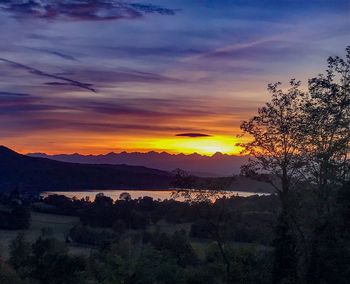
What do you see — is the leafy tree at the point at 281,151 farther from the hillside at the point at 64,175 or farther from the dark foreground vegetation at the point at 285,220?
the hillside at the point at 64,175

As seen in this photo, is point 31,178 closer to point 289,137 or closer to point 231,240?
point 231,240

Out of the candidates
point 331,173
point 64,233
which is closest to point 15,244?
point 64,233

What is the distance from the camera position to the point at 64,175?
138625 mm

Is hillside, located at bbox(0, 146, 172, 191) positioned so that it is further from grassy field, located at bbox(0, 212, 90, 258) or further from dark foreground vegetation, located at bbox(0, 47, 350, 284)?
dark foreground vegetation, located at bbox(0, 47, 350, 284)

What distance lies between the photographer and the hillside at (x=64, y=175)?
131250mm

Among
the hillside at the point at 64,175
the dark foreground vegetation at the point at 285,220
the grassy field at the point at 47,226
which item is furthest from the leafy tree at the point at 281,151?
the hillside at the point at 64,175

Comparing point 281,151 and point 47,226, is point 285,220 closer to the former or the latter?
point 281,151

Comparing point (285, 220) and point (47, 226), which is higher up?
point (285, 220)

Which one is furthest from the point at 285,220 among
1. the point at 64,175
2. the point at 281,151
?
the point at 64,175

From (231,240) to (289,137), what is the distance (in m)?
17.6

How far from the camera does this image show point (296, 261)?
27578 millimetres

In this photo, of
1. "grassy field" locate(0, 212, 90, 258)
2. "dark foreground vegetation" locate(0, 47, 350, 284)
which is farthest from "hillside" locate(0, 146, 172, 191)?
"dark foreground vegetation" locate(0, 47, 350, 284)

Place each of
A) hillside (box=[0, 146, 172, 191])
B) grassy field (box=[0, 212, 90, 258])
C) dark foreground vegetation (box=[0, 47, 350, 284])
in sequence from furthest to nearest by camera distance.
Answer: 1. hillside (box=[0, 146, 172, 191])
2. grassy field (box=[0, 212, 90, 258])
3. dark foreground vegetation (box=[0, 47, 350, 284])

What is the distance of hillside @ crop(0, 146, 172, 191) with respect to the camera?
13125 cm
